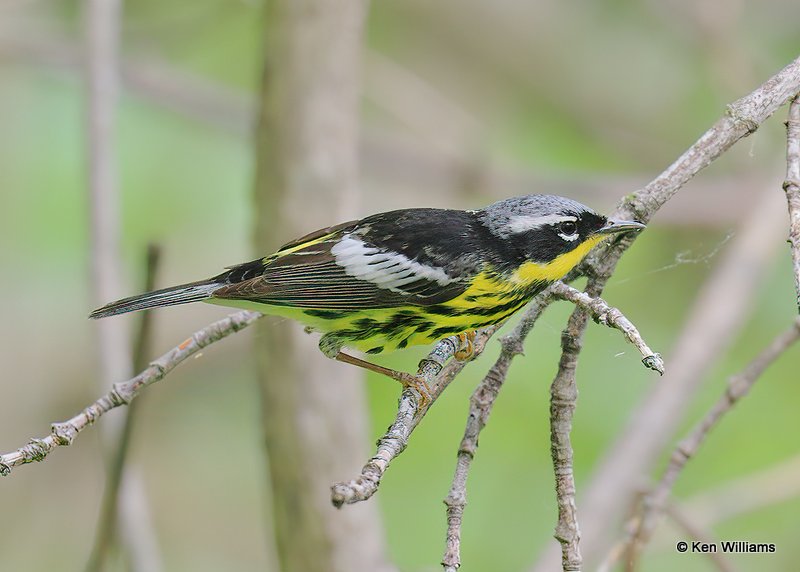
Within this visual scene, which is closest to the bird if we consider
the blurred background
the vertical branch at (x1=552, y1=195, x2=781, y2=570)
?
the vertical branch at (x1=552, y1=195, x2=781, y2=570)

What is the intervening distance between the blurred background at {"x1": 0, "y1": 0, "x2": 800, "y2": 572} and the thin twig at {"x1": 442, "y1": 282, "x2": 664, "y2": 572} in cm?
227

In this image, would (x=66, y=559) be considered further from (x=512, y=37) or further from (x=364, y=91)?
(x=512, y=37)

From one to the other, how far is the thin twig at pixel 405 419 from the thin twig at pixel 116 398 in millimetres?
546

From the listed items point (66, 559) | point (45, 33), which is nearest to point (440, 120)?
point (45, 33)

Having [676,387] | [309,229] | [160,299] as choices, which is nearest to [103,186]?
[309,229]

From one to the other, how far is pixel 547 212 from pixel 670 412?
1.52 m

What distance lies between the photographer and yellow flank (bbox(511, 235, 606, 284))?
286 centimetres

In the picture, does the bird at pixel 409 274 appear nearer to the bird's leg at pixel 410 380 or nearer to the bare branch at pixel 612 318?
the bird's leg at pixel 410 380

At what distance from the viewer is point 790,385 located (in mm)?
5273

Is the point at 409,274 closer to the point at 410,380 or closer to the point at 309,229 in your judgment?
the point at 410,380

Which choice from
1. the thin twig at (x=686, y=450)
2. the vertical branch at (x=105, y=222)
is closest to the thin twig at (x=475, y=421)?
the thin twig at (x=686, y=450)

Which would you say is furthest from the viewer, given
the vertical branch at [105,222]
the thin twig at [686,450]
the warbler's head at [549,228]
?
the vertical branch at [105,222]

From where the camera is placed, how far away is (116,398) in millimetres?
2393

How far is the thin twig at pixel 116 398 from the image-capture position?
6.84 ft
